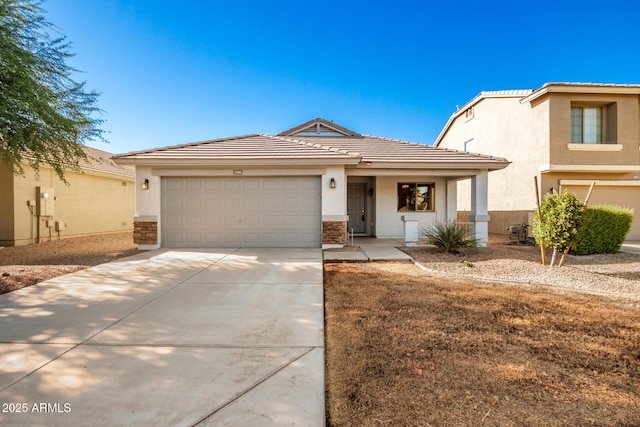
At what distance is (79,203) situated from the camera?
14.2 m

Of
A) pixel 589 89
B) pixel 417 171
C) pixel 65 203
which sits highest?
pixel 589 89

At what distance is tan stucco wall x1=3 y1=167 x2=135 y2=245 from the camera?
11633mm

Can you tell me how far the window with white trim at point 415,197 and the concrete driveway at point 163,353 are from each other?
8689mm

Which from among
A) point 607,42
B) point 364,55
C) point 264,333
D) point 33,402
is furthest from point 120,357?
point 607,42

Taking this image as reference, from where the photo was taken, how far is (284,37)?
44.7ft

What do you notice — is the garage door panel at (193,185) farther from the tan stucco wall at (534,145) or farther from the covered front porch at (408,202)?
the tan stucco wall at (534,145)

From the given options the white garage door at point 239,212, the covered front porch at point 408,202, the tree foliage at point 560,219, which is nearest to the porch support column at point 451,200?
the covered front porch at point 408,202

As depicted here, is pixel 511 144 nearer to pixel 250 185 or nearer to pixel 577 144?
pixel 577 144

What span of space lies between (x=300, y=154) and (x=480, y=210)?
6825mm

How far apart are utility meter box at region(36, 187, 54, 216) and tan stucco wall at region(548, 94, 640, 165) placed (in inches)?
825

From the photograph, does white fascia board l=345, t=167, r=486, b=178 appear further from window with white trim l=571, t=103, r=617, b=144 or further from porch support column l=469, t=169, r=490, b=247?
window with white trim l=571, t=103, r=617, b=144

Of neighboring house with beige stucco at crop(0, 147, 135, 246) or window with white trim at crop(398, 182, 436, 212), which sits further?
window with white trim at crop(398, 182, 436, 212)

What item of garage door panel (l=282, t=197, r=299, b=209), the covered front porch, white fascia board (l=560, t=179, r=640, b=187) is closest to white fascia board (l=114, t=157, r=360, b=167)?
garage door panel (l=282, t=197, r=299, b=209)

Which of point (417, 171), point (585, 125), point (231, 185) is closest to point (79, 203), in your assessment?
point (231, 185)
